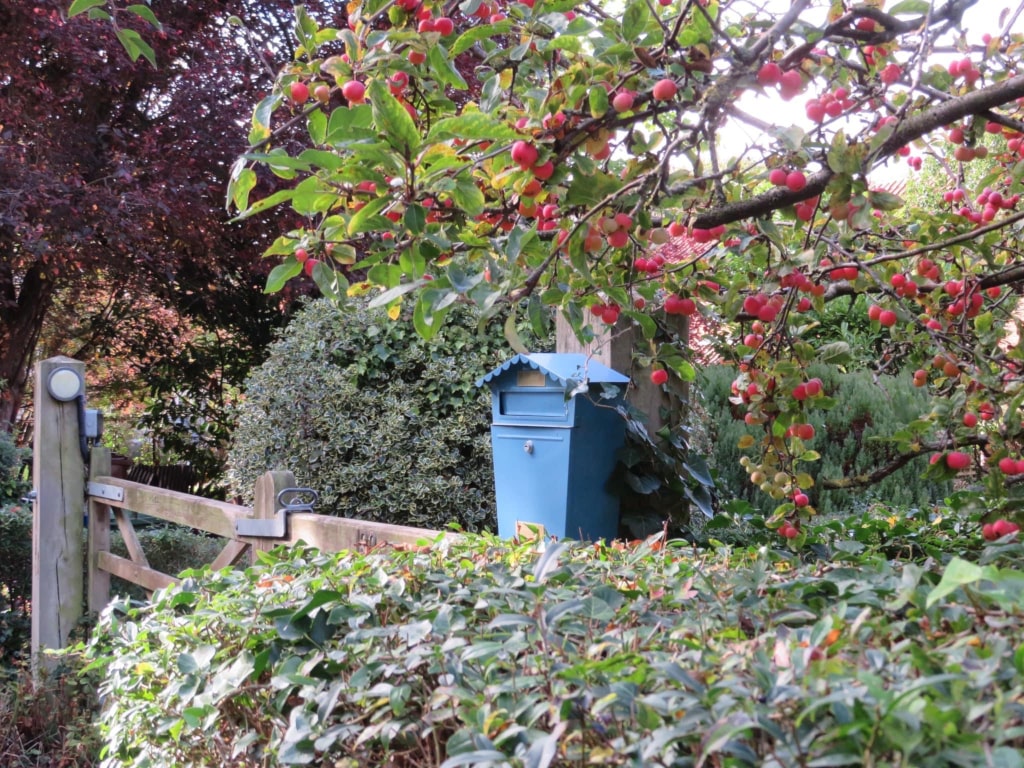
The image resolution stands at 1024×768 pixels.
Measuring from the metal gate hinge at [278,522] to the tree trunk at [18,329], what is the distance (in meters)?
4.77

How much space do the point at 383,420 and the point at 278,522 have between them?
1285mm

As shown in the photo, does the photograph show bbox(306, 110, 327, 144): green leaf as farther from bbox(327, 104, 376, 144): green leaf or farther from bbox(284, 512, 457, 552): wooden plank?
bbox(284, 512, 457, 552): wooden plank

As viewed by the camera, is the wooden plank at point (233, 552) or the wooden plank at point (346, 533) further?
the wooden plank at point (233, 552)

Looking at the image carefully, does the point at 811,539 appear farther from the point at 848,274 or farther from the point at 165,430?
the point at 165,430

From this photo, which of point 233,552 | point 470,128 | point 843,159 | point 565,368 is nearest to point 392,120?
point 470,128

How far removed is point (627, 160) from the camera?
158 centimetres

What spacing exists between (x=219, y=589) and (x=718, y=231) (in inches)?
52.1

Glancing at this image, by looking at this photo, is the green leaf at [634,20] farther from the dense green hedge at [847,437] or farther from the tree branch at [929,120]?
the dense green hedge at [847,437]

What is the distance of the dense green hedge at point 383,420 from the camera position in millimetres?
3912

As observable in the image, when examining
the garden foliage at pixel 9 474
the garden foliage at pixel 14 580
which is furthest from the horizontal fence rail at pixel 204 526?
the garden foliage at pixel 9 474

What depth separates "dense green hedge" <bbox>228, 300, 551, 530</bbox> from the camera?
3912mm

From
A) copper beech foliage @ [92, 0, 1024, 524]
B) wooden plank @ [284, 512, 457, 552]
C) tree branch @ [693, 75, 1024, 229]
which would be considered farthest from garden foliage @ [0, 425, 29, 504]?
tree branch @ [693, 75, 1024, 229]

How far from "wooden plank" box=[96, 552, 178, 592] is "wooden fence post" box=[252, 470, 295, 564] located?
1.95 feet

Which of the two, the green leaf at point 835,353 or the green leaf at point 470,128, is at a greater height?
the green leaf at point 470,128
